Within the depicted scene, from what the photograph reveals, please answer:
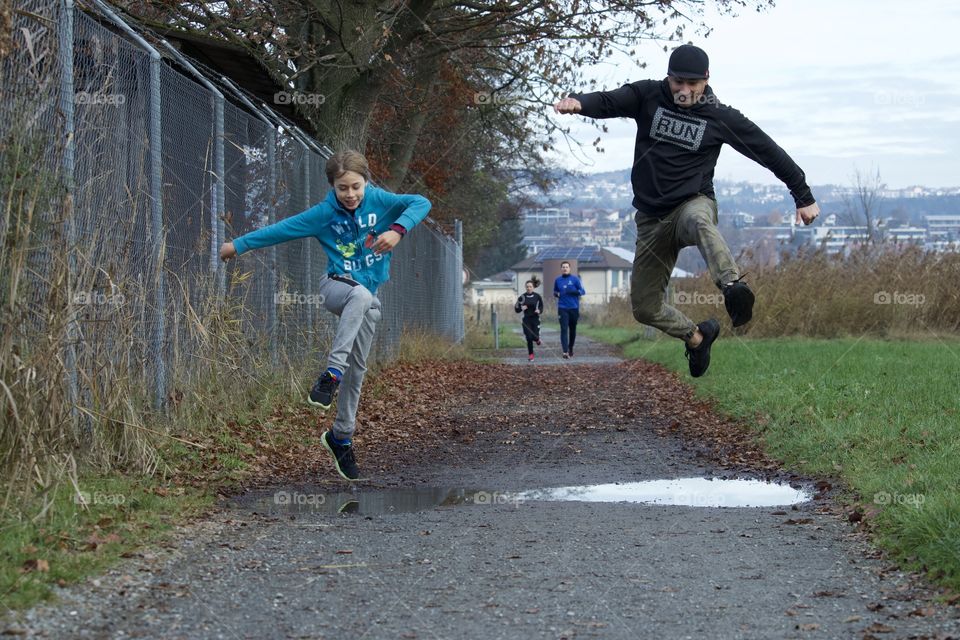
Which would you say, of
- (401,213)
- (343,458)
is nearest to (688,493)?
(343,458)

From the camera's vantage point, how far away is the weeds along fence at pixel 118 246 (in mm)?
5789

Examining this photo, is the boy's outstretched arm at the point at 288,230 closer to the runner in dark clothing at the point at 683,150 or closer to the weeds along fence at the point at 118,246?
the weeds along fence at the point at 118,246

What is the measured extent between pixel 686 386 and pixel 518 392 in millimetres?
2065

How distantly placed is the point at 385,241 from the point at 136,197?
5.19 ft

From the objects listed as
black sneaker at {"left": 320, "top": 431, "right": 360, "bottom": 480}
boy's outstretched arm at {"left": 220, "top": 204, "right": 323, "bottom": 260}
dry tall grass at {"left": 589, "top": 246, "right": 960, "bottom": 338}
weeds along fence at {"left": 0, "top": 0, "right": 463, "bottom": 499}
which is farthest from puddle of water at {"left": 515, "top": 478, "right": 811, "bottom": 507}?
dry tall grass at {"left": 589, "top": 246, "right": 960, "bottom": 338}

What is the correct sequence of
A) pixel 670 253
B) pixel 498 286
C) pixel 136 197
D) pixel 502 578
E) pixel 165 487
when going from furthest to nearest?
pixel 498 286, pixel 670 253, pixel 136 197, pixel 165 487, pixel 502 578

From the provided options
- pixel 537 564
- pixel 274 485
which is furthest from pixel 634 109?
pixel 537 564

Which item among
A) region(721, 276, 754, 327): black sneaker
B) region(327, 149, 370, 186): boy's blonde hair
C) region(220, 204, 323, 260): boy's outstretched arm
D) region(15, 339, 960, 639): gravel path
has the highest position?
region(327, 149, 370, 186): boy's blonde hair

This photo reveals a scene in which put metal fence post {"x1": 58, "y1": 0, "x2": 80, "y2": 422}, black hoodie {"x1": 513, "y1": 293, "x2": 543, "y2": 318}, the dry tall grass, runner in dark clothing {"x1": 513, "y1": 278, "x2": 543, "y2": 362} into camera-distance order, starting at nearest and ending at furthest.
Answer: metal fence post {"x1": 58, "y1": 0, "x2": 80, "y2": 422} < the dry tall grass < runner in dark clothing {"x1": 513, "y1": 278, "x2": 543, "y2": 362} < black hoodie {"x1": 513, "y1": 293, "x2": 543, "y2": 318}

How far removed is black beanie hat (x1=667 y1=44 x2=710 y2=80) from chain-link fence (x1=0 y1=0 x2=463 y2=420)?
11.2 ft

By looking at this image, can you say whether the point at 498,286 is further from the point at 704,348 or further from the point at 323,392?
the point at 323,392

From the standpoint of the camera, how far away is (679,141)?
793cm

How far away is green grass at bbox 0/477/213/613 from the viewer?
14.5ft

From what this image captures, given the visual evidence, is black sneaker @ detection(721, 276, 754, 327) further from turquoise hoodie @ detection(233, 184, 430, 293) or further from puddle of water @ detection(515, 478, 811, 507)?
turquoise hoodie @ detection(233, 184, 430, 293)
